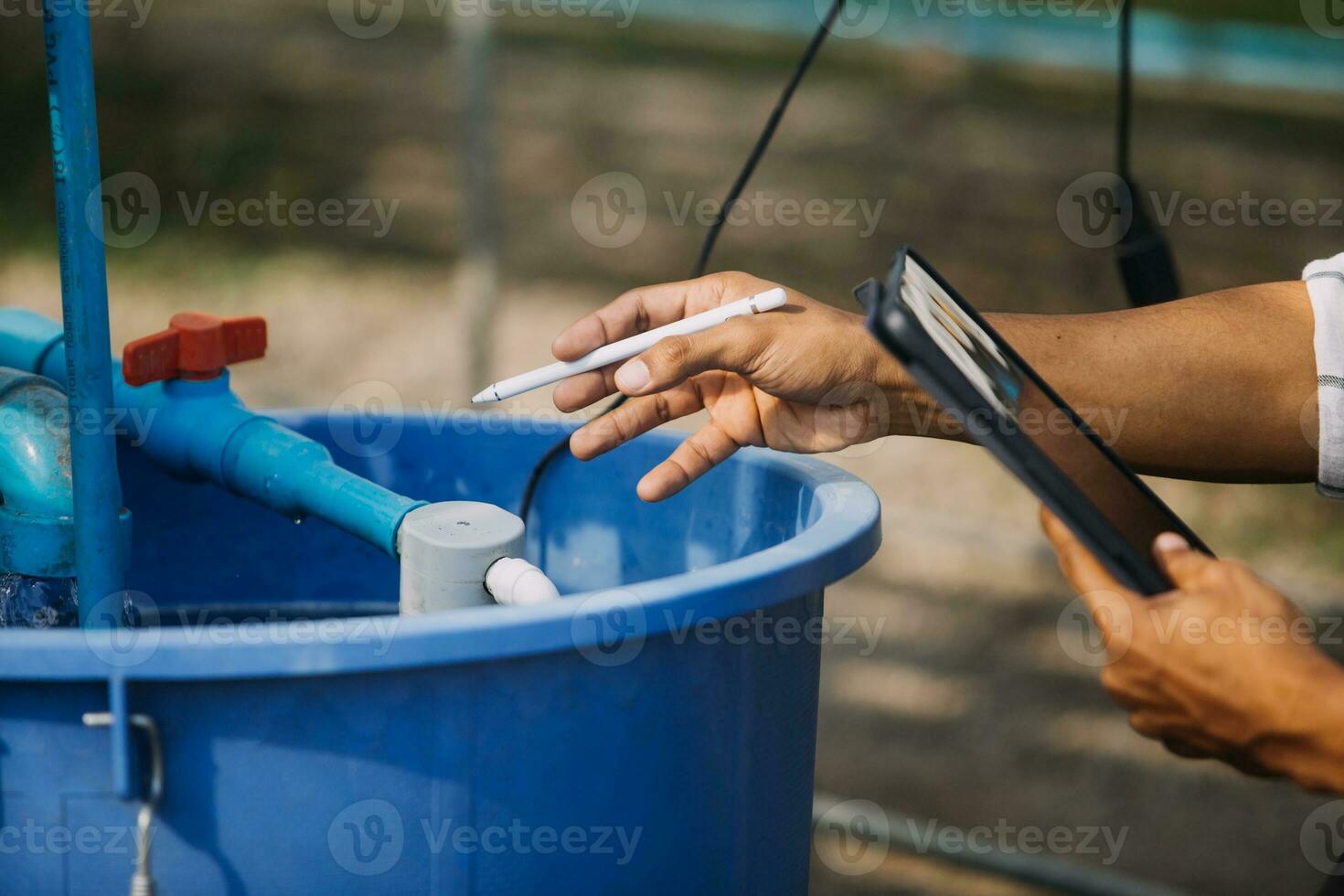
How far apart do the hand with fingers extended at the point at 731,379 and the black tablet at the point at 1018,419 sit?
0.42ft

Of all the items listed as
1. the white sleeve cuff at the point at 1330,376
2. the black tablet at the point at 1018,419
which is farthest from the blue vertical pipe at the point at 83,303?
the white sleeve cuff at the point at 1330,376

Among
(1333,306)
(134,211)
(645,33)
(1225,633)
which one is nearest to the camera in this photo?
(1225,633)

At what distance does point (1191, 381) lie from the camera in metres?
1.06

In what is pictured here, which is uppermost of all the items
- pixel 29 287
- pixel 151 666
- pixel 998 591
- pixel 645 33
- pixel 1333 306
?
pixel 645 33

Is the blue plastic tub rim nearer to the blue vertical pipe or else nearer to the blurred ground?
the blue vertical pipe

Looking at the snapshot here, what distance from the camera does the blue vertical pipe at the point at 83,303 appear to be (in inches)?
27.5

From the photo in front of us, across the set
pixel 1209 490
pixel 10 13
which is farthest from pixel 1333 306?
pixel 10 13

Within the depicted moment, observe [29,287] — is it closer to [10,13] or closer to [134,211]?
[134,211]

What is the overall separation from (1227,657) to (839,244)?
285 centimetres

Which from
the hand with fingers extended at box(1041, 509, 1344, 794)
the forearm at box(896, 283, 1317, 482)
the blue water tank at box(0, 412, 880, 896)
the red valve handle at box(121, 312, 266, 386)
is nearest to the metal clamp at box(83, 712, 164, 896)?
the blue water tank at box(0, 412, 880, 896)

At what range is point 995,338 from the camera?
0.78 m

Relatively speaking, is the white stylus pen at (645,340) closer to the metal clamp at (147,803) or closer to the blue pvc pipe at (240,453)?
the blue pvc pipe at (240,453)

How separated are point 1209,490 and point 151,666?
2.58 m

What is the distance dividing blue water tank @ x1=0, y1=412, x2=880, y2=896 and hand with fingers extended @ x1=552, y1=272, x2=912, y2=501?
0.44ft
